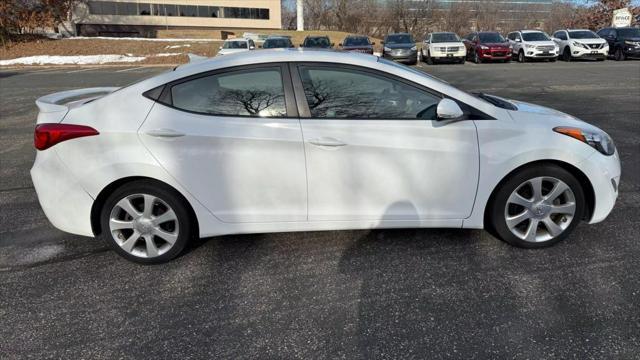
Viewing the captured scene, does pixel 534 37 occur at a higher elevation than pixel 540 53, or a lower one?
higher

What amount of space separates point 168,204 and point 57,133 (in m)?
0.93

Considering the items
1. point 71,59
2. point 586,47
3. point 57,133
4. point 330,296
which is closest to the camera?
point 330,296

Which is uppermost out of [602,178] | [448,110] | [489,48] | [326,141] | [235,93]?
[489,48]

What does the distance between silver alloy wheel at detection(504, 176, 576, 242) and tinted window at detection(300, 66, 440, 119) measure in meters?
0.93

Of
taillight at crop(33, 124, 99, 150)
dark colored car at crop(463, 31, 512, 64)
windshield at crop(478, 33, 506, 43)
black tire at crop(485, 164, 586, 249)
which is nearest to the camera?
taillight at crop(33, 124, 99, 150)

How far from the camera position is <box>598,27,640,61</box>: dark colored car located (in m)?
23.5

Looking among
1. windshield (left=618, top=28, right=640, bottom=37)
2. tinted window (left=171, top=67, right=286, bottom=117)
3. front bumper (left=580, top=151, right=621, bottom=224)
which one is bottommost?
front bumper (left=580, top=151, right=621, bottom=224)

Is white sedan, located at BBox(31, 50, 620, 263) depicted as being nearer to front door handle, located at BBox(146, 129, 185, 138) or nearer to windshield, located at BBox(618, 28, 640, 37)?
front door handle, located at BBox(146, 129, 185, 138)

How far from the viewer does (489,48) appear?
22.4 m

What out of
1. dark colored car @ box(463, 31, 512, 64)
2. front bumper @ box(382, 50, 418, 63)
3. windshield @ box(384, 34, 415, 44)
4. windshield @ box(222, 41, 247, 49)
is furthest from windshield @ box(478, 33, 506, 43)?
windshield @ box(222, 41, 247, 49)

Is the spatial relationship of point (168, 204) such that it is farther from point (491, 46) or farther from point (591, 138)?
point (491, 46)

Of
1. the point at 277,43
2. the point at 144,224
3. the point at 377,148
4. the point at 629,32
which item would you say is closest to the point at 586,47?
the point at 629,32

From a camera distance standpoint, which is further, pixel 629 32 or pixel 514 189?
pixel 629 32

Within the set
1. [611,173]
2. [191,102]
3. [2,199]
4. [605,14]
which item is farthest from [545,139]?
[605,14]
